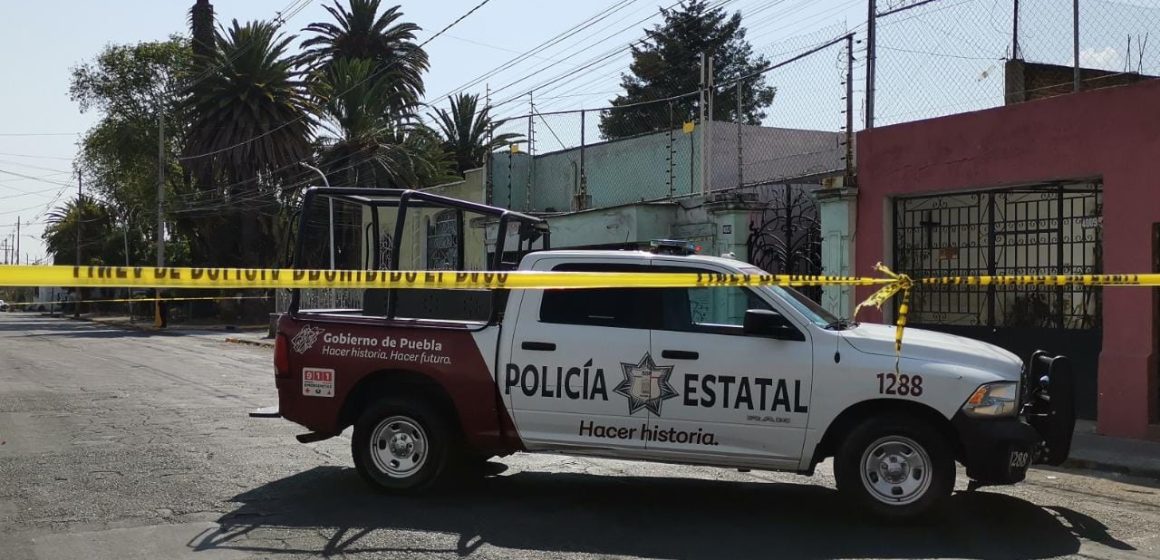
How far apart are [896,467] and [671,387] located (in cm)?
157

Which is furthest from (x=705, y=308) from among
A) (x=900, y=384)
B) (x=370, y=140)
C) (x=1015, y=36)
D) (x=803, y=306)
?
(x=370, y=140)

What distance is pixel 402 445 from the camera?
760cm

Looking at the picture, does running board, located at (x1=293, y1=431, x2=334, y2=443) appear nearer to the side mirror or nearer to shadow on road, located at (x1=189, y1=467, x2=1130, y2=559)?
shadow on road, located at (x1=189, y1=467, x2=1130, y2=559)

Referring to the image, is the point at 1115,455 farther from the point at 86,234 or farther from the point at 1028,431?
the point at 86,234

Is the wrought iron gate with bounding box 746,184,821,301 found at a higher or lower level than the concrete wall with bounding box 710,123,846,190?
lower

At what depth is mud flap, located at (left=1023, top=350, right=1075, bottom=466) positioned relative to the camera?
7000mm

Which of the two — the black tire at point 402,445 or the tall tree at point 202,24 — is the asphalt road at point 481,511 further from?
the tall tree at point 202,24

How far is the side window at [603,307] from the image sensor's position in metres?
7.19

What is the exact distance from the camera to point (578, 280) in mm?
7297

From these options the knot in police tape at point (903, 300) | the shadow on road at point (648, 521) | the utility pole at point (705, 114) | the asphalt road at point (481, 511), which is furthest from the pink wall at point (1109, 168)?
the utility pole at point (705, 114)

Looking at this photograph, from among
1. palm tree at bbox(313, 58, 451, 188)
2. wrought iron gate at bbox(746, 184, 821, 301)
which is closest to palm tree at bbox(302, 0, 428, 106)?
palm tree at bbox(313, 58, 451, 188)

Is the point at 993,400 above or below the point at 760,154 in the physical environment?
below

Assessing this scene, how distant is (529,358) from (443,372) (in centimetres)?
67

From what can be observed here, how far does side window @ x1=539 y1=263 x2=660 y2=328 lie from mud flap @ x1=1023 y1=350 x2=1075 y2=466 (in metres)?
2.70
